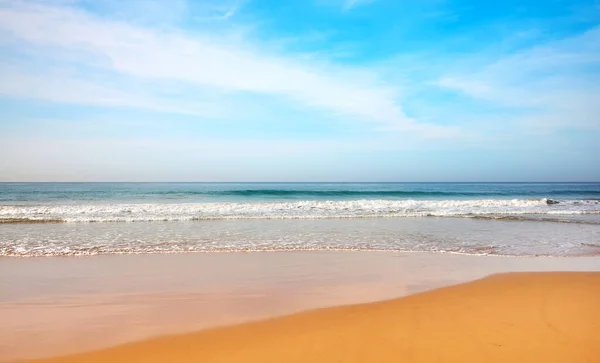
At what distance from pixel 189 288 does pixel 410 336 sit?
3529 millimetres

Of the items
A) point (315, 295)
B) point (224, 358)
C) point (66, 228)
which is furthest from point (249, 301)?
point (66, 228)

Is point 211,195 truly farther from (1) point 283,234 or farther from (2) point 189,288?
(2) point 189,288

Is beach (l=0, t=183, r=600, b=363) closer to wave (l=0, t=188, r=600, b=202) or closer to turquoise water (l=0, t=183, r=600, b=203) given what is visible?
turquoise water (l=0, t=183, r=600, b=203)

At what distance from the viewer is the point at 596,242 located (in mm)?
10773

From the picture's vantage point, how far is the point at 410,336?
3.78 metres

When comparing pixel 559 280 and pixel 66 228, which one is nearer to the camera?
pixel 559 280

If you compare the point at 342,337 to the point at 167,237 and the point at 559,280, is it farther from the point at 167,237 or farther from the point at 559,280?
the point at 167,237

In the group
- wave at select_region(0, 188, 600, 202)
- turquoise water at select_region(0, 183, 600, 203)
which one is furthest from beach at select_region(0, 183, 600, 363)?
wave at select_region(0, 188, 600, 202)

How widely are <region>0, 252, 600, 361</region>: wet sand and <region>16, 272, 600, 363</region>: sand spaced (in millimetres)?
99

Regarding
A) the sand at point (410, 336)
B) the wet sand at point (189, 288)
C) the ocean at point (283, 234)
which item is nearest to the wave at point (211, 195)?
the ocean at point (283, 234)

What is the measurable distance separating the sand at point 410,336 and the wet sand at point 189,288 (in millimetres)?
99

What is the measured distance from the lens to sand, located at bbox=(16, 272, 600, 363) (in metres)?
3.37

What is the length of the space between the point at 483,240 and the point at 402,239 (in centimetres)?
241

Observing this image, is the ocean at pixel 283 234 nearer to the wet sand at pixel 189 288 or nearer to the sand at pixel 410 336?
the wet sand at pixel 189 288
